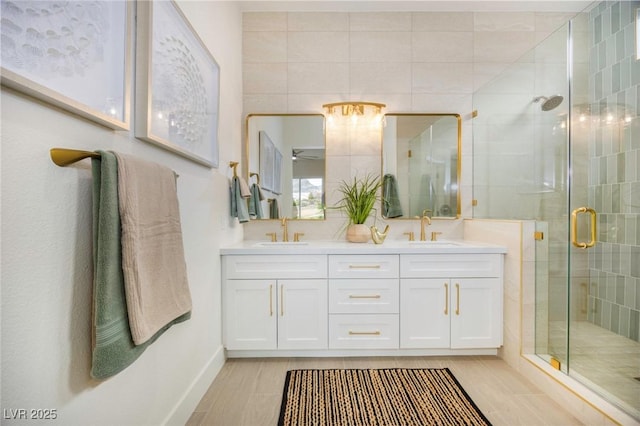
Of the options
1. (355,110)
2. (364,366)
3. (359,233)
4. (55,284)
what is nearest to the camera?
(55,284)

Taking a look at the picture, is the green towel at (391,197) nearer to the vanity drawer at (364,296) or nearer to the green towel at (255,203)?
the vanity drawer at (364,296)

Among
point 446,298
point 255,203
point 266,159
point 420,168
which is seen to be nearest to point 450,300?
point 446,298

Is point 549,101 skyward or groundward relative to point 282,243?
skyward

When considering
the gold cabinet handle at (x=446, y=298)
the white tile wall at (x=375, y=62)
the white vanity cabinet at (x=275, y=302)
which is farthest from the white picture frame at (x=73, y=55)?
the gold cabinet handle at (x=446, y=298)

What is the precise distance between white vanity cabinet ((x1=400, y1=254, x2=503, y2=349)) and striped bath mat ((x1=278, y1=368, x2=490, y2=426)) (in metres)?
0.23

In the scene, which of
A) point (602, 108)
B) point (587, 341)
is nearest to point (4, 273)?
point (587, 341)

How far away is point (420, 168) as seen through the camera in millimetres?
2867

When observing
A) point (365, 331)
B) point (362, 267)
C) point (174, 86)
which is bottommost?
point (365, 331)

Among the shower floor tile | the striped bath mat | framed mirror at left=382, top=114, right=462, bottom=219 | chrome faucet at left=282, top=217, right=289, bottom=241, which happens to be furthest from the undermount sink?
the shower floor tile

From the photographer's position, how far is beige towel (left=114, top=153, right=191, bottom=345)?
97 centimetres

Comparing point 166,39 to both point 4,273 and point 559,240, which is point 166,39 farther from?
point 559,240

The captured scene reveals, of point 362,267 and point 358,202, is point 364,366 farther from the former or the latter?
point 358,202

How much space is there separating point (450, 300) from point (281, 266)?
1.20 metres

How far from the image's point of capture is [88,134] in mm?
960
